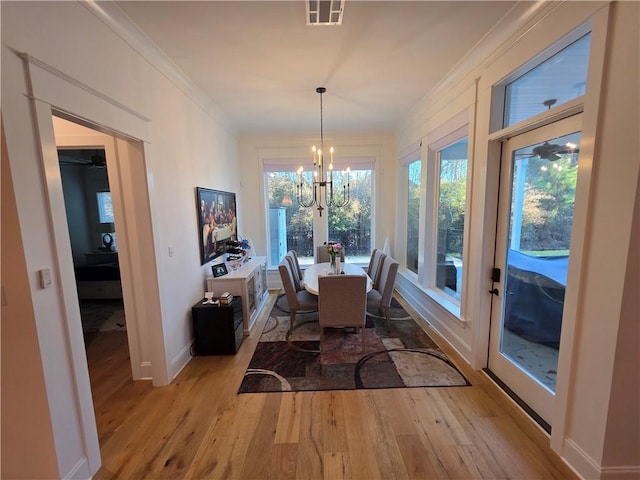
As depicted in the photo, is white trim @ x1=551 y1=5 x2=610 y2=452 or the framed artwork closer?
white trim @ x1=551 y1=5 x2=610 y2=452

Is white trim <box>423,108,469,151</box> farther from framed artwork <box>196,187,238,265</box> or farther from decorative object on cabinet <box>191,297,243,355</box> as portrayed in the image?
decorative object on cabinet <box>191,297,243,355</box>

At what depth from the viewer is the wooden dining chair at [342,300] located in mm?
2795

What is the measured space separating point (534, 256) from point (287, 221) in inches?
159

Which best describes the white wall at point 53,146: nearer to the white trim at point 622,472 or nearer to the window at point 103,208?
the white trim at point 622,472

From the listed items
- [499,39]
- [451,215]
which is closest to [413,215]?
[451,215]

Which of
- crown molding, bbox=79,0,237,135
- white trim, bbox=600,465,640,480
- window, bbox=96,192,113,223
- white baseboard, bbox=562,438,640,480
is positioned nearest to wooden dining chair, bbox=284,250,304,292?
crown molding, bbox=79,0,237,135

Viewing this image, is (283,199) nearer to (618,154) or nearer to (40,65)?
(40,65)

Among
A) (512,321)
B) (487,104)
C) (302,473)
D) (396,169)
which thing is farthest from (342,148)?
(302,473)

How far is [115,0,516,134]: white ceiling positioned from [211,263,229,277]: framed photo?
209 cm

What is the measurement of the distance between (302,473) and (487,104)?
10.1ft

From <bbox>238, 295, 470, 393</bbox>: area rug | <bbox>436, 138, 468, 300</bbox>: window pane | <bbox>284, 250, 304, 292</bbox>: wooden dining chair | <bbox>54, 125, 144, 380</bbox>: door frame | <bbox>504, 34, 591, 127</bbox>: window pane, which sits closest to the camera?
<bbox>504, 34, 591, 127</bbox>: window pane

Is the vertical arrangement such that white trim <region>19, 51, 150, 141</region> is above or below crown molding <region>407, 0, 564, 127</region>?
below

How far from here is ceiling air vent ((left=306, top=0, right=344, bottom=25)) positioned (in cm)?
169

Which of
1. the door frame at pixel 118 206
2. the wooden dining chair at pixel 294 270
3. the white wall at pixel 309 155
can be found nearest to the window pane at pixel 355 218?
the white wall at pixel 309 155
